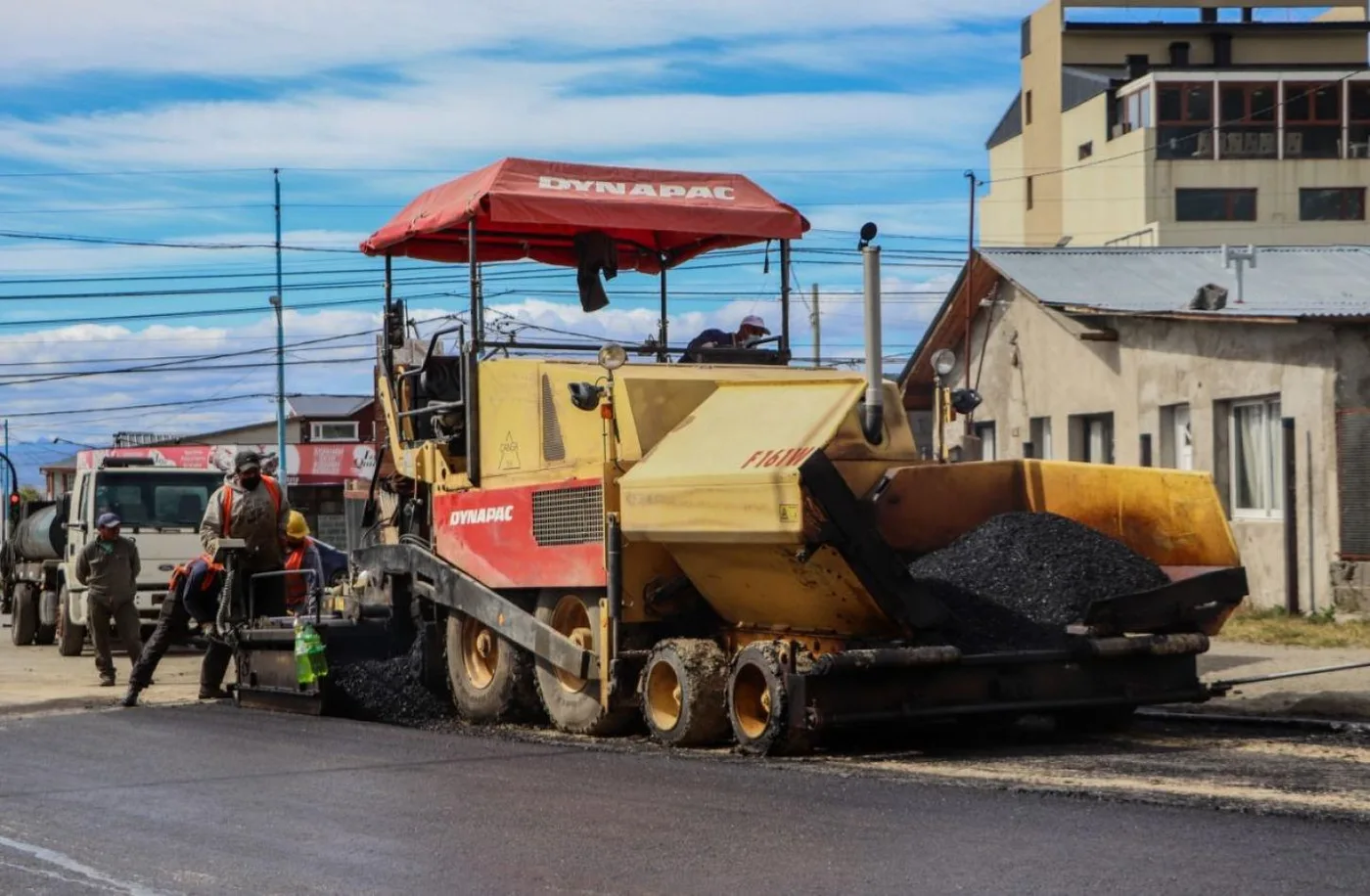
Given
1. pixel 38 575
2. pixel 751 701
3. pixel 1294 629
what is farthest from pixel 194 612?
pixel 38 575

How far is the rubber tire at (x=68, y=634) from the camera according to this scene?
22203 millimetres

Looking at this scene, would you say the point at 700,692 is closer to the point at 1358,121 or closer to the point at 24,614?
the point at 24,614

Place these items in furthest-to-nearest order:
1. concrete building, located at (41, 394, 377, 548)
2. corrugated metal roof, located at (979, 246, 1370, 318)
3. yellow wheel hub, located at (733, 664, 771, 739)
Answer: concrete building, located at (41, 394, 377, 548) < corrugated metal roof, located at (979, 246, 1370, 318) < yellow wheel hub, located at (733, 664, 771, 739)

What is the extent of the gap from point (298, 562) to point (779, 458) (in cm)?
820

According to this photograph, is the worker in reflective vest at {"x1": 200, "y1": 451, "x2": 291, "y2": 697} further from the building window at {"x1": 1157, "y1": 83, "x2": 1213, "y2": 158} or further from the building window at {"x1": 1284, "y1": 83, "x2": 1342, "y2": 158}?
the building window at {"x1": 1284, "y1": 83, "x2": 1342, "y2": 158}

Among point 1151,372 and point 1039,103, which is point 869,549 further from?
point 1039,103

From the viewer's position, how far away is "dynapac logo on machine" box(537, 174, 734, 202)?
12.1 meters

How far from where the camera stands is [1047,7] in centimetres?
6456

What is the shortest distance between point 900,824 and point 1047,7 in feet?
199

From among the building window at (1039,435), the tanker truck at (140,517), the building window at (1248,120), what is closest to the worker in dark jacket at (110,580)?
the tanker truck at (140,517)

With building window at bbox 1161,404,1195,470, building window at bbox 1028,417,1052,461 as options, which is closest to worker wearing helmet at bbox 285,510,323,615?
building window at bbox 1161,404,1195,470

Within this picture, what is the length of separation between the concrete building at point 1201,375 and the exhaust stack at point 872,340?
13.5 feet

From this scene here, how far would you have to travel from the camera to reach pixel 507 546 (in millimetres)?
11711

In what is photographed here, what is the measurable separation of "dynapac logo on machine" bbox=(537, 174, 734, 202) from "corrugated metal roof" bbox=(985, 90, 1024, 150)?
58064 millimetres
